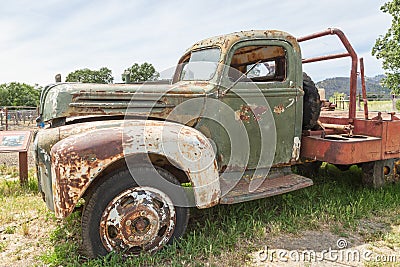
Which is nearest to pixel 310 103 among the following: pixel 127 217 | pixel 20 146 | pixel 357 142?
pixel 357 142

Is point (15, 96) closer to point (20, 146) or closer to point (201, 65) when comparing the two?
point (20, 146)

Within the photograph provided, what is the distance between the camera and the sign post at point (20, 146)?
5.28m

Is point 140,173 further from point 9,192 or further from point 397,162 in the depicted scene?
point 397,162

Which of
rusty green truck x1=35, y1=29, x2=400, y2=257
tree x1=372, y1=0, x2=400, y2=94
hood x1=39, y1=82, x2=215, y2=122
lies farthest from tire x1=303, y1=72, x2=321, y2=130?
tree x1=372, y1=0, x2=400, y2=94

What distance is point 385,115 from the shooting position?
5094 millimetres

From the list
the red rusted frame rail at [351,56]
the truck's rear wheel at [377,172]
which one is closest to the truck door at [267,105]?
the red rusted frame rail at [351,56]

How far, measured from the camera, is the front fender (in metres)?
2.69

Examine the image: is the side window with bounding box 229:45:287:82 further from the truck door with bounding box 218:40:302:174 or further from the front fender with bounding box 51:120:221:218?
the front fender with bounding box 51:120:221:218

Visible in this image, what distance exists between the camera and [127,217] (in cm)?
288

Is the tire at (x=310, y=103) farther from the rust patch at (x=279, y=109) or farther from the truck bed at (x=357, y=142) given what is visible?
the rust patch at (x=279, y=109)

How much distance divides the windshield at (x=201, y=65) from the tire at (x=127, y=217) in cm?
130

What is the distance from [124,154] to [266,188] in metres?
1.57

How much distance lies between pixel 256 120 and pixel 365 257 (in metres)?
1.59

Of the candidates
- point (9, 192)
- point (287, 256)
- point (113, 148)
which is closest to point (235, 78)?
point (113, 148)
